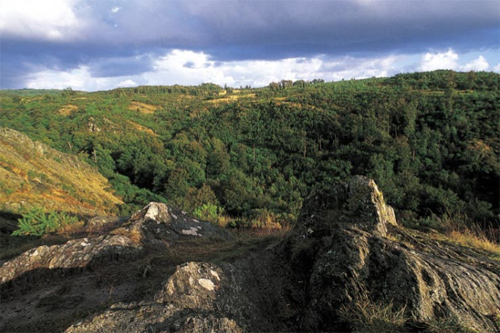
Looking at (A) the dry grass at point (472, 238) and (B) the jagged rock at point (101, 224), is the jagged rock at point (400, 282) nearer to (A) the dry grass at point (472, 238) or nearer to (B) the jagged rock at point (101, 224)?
(A) the dry grass at point (472, 238)

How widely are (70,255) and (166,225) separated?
3.04m

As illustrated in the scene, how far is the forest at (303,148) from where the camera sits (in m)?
43.5

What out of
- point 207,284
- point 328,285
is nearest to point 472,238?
point 328,285

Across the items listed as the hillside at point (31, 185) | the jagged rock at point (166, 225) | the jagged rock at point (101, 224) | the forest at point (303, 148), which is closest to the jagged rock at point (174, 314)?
the jagged rock at point (166, 225)

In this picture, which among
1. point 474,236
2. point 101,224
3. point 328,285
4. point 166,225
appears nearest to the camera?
point 328,285

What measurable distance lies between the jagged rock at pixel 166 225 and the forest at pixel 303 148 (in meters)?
23.9

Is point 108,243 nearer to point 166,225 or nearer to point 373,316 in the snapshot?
point 166,225

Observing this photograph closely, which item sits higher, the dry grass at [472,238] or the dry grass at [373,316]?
the dry grass at [373,316]

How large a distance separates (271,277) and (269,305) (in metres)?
0.60

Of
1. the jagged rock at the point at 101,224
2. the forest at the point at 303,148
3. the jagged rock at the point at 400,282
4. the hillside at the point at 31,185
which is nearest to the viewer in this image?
the jagged rock at the point at 400,282

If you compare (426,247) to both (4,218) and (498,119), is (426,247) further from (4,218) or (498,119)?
(498,119)

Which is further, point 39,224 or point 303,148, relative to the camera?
point 303,148

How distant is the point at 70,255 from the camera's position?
18.7 ft

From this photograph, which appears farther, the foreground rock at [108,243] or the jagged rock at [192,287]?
the foreground rock at [108,243]
